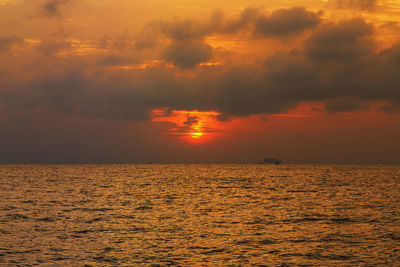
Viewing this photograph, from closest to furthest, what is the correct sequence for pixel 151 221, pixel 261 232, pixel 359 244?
pixel 359 244 < pixel 261 232 < pixel 151 221

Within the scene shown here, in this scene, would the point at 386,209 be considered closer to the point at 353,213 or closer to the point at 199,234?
the point at 353,213

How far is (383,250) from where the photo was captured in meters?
32.8

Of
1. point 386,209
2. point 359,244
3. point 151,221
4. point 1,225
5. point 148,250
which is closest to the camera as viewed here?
point 148,250

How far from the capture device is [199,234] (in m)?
39.5

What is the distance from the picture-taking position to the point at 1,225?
43.7 metres

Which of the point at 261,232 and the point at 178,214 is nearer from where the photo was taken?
the point at 261,232

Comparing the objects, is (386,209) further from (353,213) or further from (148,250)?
(148,250)

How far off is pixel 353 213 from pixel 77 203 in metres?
43.7

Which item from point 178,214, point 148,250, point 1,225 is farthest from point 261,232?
point 1,225

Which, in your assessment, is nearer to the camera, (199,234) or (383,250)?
(383,250)

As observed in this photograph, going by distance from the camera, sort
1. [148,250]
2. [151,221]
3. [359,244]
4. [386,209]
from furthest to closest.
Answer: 1. [386,209]
2. [151,221]
3. [359,244]
4. [148,250]

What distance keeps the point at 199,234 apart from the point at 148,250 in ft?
26.3

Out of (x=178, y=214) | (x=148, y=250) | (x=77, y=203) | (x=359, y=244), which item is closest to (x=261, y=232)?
(x=359, y=244)

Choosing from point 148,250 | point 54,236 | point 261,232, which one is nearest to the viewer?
point 148,250
